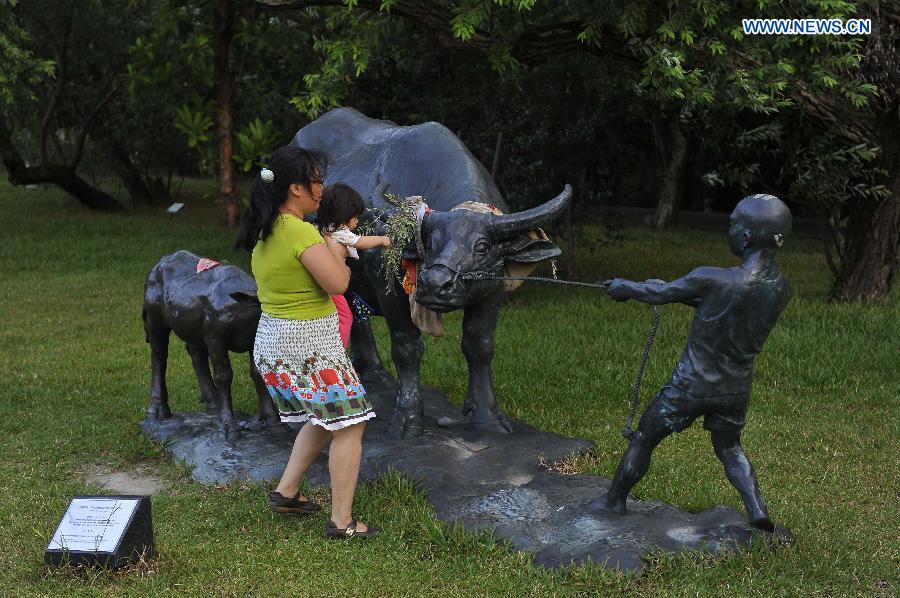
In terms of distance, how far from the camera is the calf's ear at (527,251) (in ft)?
17.7

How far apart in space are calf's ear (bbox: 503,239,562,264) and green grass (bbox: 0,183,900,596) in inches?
50.5

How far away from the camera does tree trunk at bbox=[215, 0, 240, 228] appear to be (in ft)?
46.1

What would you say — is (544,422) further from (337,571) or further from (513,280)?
(337,571)

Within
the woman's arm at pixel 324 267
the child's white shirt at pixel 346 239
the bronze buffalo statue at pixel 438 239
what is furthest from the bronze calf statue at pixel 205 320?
the woman's arm at pixel 324 267

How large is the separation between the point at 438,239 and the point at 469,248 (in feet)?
0.62

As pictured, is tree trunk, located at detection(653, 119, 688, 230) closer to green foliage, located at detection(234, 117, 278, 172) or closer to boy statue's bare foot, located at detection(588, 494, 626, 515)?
green foliage, located at detection(234, 117, 278, 172)

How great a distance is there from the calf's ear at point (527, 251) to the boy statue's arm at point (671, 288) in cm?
111

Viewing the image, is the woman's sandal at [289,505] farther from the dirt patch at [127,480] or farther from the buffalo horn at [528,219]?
the buffalo horn at [528,219]

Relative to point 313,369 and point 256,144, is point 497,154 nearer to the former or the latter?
point 256,144

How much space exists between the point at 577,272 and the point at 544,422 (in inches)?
251

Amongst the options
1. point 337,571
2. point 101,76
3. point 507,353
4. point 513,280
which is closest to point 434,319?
point 513,280

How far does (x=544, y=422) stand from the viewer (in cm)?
686

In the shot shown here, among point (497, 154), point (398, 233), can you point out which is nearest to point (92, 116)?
point (497, 154)

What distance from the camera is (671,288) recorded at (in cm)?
427
